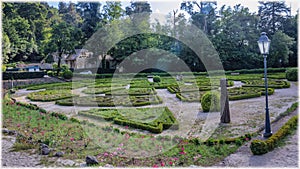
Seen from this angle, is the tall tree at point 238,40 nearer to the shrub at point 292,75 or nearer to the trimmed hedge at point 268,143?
the shrub at point 292,75

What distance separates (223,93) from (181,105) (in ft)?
13.4

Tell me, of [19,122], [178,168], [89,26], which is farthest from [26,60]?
[178,168]

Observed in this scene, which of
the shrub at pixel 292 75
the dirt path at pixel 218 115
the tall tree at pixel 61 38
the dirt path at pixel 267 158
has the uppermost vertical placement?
the tall tree at pixel 61 38

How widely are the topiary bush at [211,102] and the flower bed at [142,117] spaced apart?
4.84ft

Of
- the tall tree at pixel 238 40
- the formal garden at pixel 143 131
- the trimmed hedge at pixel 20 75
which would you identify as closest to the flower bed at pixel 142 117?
the formal garden at pixel 143 131

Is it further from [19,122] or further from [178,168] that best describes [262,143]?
[19,122]

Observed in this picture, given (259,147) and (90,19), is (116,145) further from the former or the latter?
(90,19)

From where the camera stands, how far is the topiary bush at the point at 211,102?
34.3ft

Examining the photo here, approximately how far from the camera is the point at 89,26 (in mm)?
37969

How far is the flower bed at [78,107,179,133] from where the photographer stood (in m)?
8.56

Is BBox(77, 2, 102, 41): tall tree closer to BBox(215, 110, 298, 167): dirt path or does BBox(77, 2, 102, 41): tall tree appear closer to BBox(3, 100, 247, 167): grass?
BBox(3, 100, 247, 167): grass

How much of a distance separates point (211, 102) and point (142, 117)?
2.81 meters

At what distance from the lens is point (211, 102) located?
10.5m

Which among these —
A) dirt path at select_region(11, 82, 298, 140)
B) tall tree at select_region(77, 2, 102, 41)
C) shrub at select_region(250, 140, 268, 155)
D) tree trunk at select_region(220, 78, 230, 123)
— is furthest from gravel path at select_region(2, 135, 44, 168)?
tall tree at select_region(77, 2, 102, 41)
